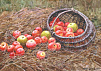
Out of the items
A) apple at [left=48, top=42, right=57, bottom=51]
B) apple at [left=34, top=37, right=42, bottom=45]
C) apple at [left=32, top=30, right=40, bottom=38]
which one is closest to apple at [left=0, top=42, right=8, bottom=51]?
apple at [left=34, top=37, right=42, bottom=45]

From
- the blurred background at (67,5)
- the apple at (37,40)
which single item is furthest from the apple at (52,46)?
the blurred background at (67,5)

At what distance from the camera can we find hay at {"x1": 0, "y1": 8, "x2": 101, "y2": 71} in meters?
2.81

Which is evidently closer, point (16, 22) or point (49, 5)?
point (16, 22)

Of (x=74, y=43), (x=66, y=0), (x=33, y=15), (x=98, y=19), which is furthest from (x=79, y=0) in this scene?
(x=74, y=43)

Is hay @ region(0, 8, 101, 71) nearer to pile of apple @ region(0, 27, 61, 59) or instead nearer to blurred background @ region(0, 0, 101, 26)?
pile of apple @ region(0, 27, 61, 59)

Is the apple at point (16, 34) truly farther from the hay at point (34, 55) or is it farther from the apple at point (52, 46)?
the apple at point (52, 46)

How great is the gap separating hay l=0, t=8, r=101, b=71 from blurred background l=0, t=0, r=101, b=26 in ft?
2.76

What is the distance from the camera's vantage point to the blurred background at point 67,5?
5.21m

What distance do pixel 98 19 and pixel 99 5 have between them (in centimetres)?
52

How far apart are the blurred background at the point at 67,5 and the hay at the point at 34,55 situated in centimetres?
84

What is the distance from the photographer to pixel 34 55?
3227mm

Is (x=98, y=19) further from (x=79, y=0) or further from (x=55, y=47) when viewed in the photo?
(x=55, y=47)

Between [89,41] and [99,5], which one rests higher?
[99,5]

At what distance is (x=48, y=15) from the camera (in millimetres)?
4504
